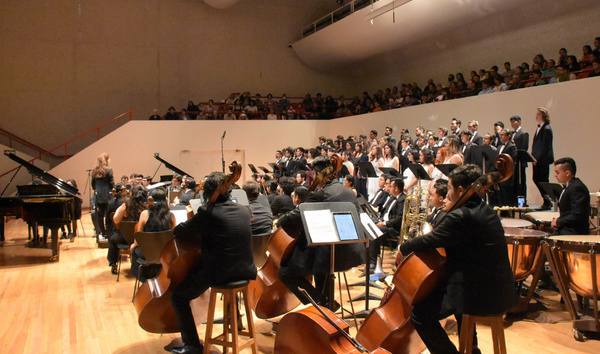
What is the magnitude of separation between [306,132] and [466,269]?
14.1 meters

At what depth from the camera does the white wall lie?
28.6ft

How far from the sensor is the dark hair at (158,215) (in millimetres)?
5246

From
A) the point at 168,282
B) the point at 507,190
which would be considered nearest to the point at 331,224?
the point at 168,282

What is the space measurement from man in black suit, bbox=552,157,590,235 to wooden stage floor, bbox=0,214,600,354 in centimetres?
82

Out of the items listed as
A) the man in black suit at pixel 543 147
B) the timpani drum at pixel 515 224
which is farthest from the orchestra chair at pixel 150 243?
the man in black suit at pixel 543 147

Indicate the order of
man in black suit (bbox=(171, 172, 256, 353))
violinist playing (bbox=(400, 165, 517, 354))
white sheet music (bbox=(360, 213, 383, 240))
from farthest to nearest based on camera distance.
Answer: white sheet music (bbox=(360, 213, 383, 240))
man in black suit (bbox=(171, 172, 256, 353))
violinist playing (bbox=(400, 165, 517, 354))

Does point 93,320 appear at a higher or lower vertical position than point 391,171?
lower

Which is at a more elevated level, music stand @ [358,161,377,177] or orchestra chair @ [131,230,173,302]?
music stand @ [358,161,377,177]

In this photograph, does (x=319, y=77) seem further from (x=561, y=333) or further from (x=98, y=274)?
(x=561, y=333)

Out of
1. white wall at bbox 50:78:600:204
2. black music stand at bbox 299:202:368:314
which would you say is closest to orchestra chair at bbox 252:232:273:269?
black music stand at bbox 299:202:368:314

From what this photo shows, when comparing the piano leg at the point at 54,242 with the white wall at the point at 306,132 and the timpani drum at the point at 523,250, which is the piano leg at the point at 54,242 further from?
the white wall at the point at 306,132

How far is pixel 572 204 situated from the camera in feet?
15.6

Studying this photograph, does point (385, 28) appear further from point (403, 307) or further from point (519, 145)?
point (403, 307)

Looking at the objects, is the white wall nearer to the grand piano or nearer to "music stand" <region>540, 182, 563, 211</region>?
"music stand" <region>540, 182, 563, 211</region>
